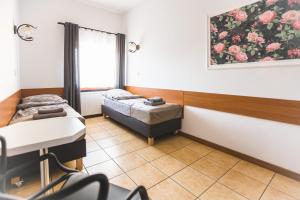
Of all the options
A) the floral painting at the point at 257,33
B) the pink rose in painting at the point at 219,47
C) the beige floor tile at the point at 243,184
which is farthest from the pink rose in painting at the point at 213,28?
the beige floor tile at the point at 243,184

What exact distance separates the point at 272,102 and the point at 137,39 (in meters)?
3.24

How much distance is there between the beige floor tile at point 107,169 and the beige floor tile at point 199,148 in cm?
119

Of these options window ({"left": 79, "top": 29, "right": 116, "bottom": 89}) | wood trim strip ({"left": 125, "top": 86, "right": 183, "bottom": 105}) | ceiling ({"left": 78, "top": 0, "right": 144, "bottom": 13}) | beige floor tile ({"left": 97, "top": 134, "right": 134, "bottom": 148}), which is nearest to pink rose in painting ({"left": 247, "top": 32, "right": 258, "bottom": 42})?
wood trim strip ({"left": 125, "top": 86, "right": 183, "bottom": 105})

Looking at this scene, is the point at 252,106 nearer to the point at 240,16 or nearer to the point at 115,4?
the point at 240,16

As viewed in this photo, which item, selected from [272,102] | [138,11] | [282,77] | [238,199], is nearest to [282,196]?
[238,199]

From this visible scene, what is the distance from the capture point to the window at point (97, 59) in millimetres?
3941

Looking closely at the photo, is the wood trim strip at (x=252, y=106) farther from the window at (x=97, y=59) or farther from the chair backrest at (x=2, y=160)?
the window at (x=97, y=59)

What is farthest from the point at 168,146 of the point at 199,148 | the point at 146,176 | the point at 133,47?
the point at 133,47

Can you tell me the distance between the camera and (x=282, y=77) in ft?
5.88

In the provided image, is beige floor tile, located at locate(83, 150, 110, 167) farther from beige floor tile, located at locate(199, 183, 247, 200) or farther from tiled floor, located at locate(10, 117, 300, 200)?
beige floor tile, located at locate(199, 183, 247, 200)

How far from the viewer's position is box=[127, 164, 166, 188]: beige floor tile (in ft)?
5.66

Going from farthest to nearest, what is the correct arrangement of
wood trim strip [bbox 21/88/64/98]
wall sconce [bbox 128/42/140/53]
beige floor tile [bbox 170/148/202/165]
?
wall sconce [bbox 128/42/140/53] → wood trim strip [bbox 21/88/64/98] → beige floor tile [bbox 170/148/202/165]

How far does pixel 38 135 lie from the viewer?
1.00 meters

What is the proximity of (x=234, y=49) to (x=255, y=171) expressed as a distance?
1570 millimetres
